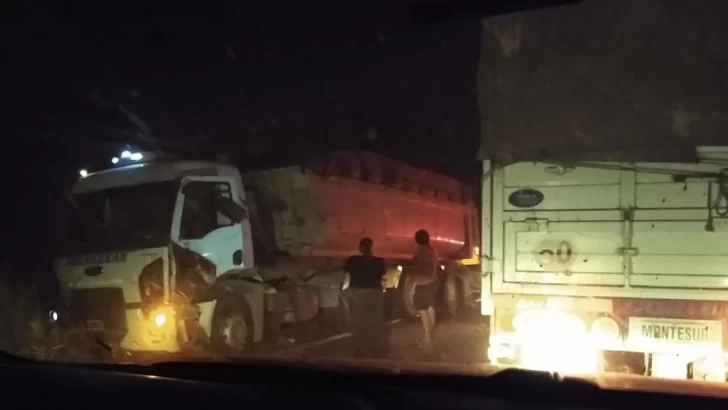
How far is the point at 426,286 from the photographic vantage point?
33.0ft

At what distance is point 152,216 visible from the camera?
10375mm

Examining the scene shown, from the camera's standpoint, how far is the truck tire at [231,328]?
29.2 feet

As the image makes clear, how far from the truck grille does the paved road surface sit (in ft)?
8.67

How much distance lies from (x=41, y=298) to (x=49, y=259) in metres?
1.19

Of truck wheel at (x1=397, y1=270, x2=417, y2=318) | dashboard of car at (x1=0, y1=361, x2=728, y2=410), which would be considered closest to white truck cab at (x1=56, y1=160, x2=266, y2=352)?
truck wheel at (x1=397, y1=270, x2=417, y2=318)

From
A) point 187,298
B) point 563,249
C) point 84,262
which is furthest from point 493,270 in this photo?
point 84,262

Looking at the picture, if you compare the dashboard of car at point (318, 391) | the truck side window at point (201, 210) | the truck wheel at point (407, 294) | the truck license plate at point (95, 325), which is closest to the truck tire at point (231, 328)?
the truck side window at point (201, 210)

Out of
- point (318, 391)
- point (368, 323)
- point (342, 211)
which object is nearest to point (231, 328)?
point (368, 323)

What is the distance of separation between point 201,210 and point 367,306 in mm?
3136

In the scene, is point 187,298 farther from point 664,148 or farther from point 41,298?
point 664,148

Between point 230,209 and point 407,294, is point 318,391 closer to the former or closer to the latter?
point 407,294

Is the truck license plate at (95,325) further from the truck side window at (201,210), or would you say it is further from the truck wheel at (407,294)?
the truck wheel at (407,294)

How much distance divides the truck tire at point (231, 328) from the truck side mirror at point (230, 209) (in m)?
2.07

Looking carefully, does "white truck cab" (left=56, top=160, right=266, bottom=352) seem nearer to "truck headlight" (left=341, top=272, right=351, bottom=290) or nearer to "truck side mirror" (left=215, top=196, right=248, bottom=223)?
"truck side mirror" (left=215, top=196, right=248, bottom=223)
